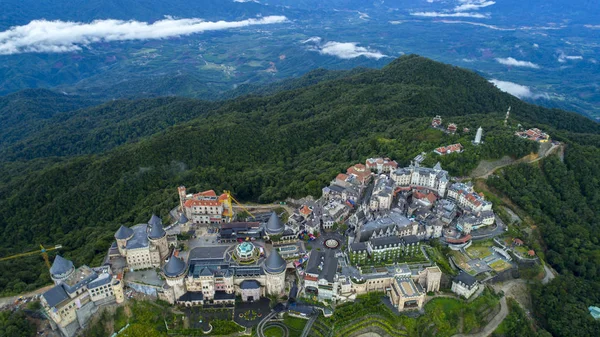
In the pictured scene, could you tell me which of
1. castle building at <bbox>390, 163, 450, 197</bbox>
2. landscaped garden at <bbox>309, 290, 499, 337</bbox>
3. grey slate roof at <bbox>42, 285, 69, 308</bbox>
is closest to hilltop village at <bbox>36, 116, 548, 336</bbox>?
grey slate roof at <bbox>42, 285, 69, 308</bbox>

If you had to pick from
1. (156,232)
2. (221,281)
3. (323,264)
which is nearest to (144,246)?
(156,232)

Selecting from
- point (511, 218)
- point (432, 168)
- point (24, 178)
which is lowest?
point (24, 178)

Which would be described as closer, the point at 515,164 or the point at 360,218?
the point at 360,218

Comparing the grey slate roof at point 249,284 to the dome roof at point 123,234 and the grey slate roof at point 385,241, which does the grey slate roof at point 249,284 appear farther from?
the dome roof at point 123,234

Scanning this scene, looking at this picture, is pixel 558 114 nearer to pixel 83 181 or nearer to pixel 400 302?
pixel 400 302

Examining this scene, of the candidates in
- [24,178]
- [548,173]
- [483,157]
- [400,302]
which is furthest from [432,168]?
[24,178]

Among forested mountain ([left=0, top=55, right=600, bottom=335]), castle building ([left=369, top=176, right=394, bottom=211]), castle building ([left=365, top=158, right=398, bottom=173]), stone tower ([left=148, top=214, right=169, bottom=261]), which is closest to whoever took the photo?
stone tower ([left=148, top=214, right=169, bottom=261])

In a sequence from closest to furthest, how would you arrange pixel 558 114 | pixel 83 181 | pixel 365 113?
pixel 83 181 → pixel 365 113 → pixel 558 114

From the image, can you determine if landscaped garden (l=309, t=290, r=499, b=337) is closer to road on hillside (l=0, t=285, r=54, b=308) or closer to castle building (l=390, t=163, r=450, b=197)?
castle building (l=390, t=163, r=450, b=197)
